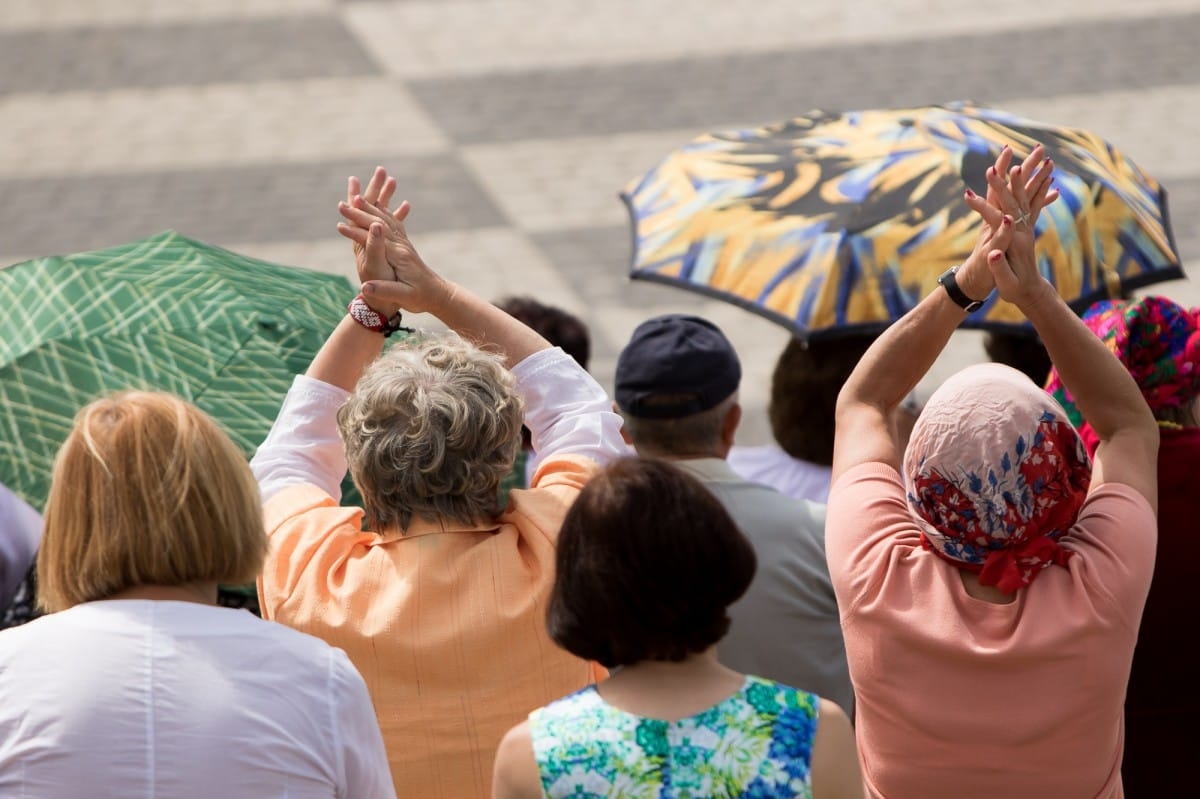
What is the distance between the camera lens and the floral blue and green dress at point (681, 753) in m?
1.87

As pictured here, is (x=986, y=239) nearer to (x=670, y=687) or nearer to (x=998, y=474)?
(x=998, y=474)

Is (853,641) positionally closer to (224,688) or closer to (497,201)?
(224,688)

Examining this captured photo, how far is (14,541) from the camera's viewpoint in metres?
2.85

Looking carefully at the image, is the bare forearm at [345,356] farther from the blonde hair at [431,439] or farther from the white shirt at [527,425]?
the blonde hair at [431,439]

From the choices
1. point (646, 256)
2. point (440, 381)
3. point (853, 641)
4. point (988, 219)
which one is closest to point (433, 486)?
point (440, 381)

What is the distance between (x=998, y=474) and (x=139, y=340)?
5.72 ft

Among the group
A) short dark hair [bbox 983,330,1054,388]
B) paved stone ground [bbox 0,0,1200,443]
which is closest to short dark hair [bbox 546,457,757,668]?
short dark hair [bbox 983,330,1054,388]

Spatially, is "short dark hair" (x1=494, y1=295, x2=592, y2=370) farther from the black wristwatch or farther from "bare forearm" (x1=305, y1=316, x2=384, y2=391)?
the black wristwatch

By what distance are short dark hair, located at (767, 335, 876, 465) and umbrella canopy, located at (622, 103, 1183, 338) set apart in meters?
0.09

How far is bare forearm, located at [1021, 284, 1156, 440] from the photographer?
7.82 ft

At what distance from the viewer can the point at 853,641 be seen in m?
2.27

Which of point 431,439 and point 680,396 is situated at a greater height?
point 431,439

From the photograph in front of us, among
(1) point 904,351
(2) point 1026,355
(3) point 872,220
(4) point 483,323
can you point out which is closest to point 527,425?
(4) point 483,323

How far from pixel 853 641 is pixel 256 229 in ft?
22.3
